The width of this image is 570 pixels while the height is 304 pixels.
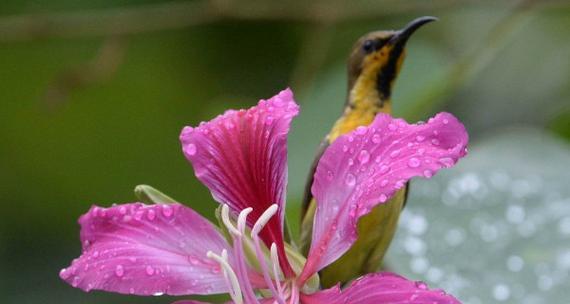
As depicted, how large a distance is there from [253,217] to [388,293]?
0.15 meters

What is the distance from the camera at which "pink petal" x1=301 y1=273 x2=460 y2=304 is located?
635mm

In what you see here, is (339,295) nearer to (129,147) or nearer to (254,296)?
(254,296)

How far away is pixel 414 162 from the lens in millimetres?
677

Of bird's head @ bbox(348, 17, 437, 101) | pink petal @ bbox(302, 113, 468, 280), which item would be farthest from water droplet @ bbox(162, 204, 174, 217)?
bird's head @ bbox(348, 17, 437, 101)

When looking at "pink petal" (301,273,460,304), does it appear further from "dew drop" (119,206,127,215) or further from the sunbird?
the sunbird

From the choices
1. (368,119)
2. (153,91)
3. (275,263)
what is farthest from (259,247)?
(153,91)

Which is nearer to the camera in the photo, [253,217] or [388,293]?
[388,293]

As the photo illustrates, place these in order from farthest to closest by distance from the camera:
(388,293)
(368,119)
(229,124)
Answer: (368,119), (229,124), (388,293)

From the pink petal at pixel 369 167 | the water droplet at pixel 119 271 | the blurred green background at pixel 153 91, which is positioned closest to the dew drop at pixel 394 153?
the pink petal at pixel 369 167

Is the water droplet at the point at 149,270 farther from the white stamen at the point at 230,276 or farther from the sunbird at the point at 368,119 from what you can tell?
→ the sunbird at the point at 368,119

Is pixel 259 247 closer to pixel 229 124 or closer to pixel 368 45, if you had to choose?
pixel 229 124

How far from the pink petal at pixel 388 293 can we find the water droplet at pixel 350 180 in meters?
0.07

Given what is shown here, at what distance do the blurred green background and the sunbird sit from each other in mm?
449

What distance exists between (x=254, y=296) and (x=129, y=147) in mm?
1266
